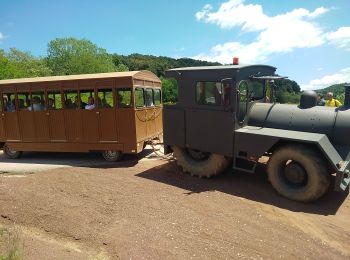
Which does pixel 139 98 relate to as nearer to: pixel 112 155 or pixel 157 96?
pixel 157 96

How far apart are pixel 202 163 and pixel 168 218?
281 cm

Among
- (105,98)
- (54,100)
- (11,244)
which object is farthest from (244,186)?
(54,100)

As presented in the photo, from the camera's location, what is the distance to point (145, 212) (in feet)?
22.0

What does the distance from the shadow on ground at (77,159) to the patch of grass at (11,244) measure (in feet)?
15.1

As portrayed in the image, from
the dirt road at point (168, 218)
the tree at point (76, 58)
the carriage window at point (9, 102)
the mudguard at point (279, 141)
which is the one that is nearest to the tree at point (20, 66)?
the tree at point (76, 58)

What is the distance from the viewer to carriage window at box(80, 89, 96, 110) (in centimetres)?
1126

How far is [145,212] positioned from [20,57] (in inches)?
2186

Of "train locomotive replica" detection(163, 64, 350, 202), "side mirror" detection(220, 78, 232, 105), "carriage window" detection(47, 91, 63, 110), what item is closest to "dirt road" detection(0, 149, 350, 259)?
"train locomotive replica" detection(163, 64, 350, 202)

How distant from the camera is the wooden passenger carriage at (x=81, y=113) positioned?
10.9 m

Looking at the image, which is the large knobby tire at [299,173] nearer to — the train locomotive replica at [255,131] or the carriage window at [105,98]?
the train locomotive replica at [255,131]

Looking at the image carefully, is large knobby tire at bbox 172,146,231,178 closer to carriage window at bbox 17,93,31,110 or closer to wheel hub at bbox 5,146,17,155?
carriage window at bbox 17,93,31,110

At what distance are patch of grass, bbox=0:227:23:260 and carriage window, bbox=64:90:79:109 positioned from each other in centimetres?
586

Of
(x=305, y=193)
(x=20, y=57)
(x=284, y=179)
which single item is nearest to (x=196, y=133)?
(x=284, y=179)

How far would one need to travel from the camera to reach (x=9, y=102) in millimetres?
12570
